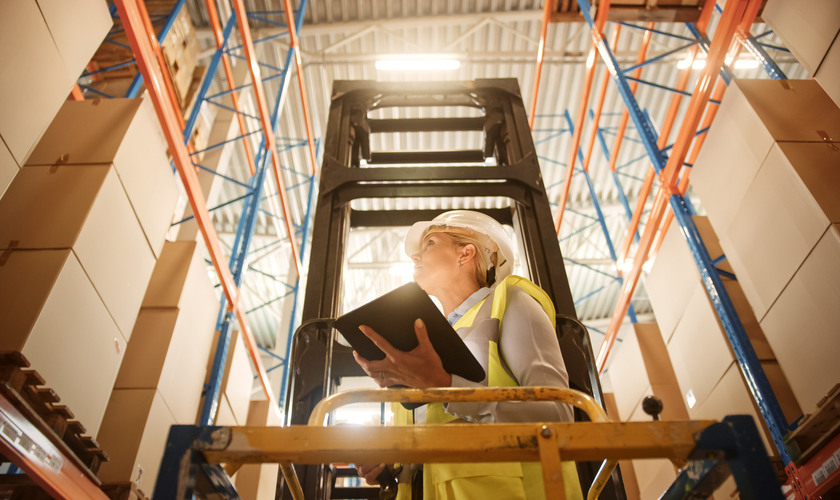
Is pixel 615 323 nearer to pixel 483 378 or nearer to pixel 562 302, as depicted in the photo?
pixel 562 302

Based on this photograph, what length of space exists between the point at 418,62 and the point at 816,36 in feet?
21.4

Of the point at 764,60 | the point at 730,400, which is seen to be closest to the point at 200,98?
the point at 764,60

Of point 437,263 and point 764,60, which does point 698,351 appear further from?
point 437,263

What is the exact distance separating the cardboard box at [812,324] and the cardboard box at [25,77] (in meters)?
4.95

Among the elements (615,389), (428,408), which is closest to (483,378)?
(428,408)

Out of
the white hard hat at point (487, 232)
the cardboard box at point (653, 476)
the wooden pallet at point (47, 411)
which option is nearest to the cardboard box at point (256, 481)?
the wooden pallet at point (47, 411)

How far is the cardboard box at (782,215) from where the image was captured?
3.82 metres

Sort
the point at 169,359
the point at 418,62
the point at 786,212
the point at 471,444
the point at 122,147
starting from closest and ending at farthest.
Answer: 1. the point at 471,444
2. the point at 786,212
3. the point at 122,147
4. the point at 169,359
5. the point at 418,62

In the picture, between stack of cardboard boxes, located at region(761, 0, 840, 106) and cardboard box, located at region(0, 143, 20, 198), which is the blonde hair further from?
stack of cardboard boxes, located at region(761, 0, 840, 106)

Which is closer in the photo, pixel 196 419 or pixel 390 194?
pixel 390 194

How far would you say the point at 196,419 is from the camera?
6.00 meters

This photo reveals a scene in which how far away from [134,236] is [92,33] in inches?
58.9

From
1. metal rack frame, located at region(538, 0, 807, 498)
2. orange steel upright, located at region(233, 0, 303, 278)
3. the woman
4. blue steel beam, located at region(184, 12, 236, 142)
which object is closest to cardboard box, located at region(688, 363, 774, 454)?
metal rack frame, located at region(538, 0, 807, 498)

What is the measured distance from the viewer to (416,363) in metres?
1.66
